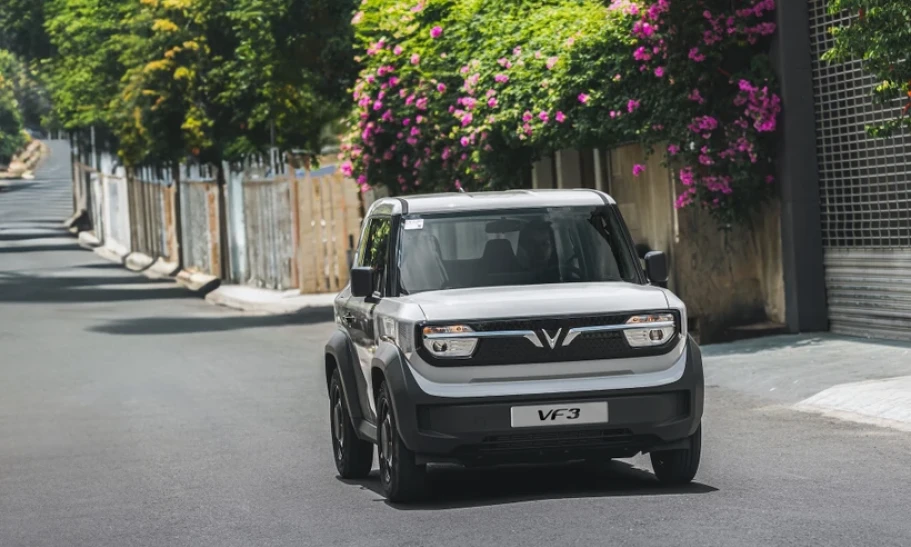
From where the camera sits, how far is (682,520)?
8.91m

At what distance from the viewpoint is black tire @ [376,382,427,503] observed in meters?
9.97

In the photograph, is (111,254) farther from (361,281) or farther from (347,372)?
(361,281)

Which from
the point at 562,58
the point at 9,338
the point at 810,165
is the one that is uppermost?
the point at 562,58

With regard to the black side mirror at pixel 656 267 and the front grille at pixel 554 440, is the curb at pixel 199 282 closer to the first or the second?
the black side mirror at pixel 656 267

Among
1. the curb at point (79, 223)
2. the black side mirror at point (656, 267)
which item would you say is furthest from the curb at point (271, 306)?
the curb at point (79, 223)

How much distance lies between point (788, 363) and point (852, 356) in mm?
568

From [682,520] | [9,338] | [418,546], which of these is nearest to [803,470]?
[682,520]

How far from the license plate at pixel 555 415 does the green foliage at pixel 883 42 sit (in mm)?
5638

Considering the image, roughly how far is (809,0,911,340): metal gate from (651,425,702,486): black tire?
8.04m

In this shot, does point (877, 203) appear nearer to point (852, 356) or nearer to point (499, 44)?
point (852, 356)

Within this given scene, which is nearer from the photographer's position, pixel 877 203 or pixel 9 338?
pixel 877 203

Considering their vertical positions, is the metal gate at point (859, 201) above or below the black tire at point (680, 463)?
above

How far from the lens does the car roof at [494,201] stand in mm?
10758

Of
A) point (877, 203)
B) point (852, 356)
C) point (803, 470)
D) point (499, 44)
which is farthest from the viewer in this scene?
point (499, 44)
